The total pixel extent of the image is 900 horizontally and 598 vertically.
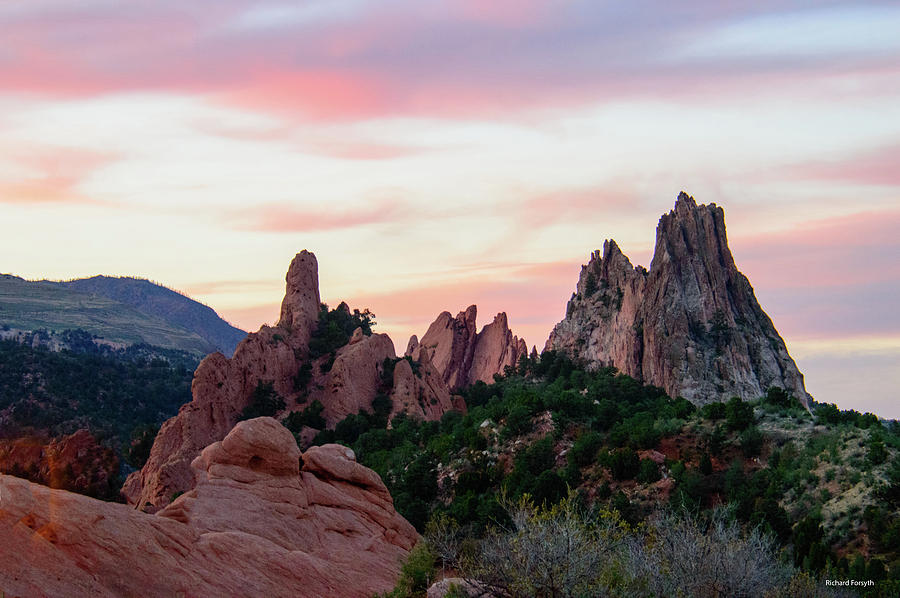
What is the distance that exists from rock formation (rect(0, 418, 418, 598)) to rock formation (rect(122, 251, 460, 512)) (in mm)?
22515

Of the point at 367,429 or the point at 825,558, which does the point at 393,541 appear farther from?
the point at 367,429

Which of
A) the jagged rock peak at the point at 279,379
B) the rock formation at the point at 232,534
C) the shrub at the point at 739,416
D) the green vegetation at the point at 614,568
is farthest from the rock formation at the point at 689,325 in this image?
the green vegetation at the point at 614,568

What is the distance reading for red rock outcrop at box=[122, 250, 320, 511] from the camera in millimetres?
55219

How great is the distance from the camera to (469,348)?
13038 centimetres

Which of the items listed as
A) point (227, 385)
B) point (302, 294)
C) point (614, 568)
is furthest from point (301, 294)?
point (614, 568)

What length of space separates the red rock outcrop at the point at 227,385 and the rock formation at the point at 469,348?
4352 cm

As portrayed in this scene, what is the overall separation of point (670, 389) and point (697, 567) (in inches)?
2496

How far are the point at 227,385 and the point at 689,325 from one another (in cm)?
4642

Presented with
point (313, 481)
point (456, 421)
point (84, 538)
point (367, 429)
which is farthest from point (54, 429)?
A: point (84, 538)

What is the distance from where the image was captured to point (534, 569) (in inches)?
916

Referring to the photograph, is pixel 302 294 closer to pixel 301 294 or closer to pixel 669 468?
pixel 301 294

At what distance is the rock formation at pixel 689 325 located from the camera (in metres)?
88.4

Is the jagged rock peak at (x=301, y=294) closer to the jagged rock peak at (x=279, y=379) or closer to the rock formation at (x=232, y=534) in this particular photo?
the jagged rock peak at (x=279, y=379)

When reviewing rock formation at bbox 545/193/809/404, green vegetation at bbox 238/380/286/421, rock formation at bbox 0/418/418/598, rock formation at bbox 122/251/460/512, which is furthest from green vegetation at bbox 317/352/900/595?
rock formation at bbox 545/193/809/404
